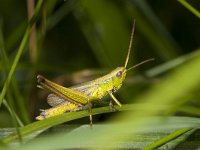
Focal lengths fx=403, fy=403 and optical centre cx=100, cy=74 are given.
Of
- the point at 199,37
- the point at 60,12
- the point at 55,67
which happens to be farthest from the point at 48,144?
the point at 199,37

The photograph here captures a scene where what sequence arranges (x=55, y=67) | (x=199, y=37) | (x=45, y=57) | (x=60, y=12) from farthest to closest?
(x=45, y=57) < (x=199, y=37) < (x=60, y=12) < (x=55, y=67)

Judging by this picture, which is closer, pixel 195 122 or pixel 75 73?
pixel 195 122

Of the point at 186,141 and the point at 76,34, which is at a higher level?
the point at 76,34

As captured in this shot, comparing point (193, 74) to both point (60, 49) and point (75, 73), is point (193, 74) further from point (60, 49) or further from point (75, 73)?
point (60, 49)

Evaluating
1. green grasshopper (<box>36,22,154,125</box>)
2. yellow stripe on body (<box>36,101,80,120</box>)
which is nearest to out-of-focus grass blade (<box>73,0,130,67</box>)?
green grasshopper (<box>36,22,154,125</box>)

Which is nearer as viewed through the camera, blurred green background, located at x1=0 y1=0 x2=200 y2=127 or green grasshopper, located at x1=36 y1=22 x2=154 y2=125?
green grasshopper, located at x1=36 y1=22 x2=154 y2=125

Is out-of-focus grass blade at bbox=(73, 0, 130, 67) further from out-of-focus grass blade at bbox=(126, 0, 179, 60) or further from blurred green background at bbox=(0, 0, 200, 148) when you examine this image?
out-of-focus grass blade at bbox=(126, 0, 179, 60)

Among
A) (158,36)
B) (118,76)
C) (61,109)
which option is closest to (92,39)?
(158,36)

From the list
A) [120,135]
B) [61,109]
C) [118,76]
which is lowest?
[120,135]

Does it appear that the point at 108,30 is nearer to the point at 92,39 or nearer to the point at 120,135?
the point at 92,39
